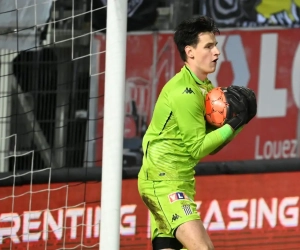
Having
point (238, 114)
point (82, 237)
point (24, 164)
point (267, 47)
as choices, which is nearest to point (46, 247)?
point (82, 237)

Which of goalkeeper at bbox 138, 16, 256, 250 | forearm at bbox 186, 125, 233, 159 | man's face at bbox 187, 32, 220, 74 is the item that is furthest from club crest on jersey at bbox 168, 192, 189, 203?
man's face at bbox 187, 32, 220, 74

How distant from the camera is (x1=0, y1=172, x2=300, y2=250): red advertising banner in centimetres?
740

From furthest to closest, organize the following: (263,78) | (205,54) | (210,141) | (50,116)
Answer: (263,78) < (50,116) < (205,54) < (210,141)

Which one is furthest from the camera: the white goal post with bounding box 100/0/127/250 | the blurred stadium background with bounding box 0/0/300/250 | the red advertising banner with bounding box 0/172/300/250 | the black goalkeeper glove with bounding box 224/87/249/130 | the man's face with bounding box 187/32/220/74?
the blurred stadium background with bounding box 0/0/300/250

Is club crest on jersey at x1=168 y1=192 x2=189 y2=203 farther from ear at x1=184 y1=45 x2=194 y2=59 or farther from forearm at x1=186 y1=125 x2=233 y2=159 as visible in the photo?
ear at x1=184 y1=45 x2=194 y2=59

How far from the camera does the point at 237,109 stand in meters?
5.59

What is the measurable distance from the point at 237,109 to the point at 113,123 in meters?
0.79

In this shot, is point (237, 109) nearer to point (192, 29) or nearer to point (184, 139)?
point (184, 139)

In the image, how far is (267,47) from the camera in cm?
933

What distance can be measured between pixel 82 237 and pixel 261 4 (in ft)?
10.1

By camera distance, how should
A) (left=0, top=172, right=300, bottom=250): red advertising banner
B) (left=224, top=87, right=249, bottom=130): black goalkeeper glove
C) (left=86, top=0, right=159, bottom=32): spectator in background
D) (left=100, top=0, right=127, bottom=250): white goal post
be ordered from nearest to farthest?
(left=224, top=87, right=249, bottom=130): black goalkeeper glove → (left=100, top=0, right=127, bottom=250): white goal post → (left=0, top=172, right=300, bottom=250): red advertising banner → (left=86, top=0, right=159, bottom=32): spectator in background

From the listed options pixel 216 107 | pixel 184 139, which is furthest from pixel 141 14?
pixel 184 139

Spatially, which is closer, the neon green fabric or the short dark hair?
the neon green fabric

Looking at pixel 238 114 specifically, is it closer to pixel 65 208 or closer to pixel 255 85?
pixel 65 208
